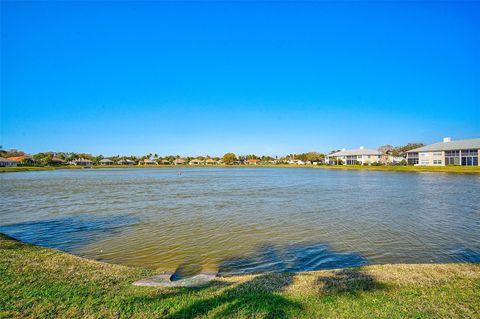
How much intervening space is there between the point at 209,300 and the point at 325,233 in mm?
7769

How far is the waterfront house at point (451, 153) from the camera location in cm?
6375

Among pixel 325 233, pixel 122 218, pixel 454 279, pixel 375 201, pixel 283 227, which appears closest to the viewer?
pixel 454 279

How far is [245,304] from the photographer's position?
4711 mm

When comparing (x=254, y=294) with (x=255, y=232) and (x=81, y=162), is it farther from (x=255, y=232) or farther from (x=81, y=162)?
(x=81, y=162)

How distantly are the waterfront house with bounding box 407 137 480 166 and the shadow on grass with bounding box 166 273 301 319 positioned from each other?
74151 mm

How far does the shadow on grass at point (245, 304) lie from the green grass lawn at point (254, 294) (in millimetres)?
15

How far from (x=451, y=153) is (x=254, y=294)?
79.3m

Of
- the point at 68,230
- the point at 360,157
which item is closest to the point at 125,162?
the point at 360,157

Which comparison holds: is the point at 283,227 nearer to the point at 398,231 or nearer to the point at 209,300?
the point at 398,231

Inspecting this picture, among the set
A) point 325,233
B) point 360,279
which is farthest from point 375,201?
point 360,279

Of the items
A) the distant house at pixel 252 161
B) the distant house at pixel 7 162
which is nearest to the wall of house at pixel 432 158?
the distant house at pixel 252 161

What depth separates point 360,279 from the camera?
19.5ft

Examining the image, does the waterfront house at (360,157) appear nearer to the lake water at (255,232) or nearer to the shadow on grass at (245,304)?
the lake water at (255,232)

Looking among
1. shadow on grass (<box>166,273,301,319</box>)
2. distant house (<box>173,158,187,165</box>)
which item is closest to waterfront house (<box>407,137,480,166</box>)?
shadow on grass (<box>166,273,301,319</box>)
